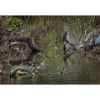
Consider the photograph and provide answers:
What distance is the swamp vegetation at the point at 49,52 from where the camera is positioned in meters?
4.56

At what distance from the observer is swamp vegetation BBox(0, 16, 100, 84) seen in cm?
456

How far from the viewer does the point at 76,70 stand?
4562 mm

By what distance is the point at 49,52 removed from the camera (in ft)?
15.0

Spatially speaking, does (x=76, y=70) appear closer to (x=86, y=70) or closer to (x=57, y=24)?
(x=86, y=70)

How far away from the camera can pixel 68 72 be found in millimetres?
4566

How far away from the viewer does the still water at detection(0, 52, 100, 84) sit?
179 inches

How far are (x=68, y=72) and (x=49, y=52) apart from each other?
9.1 inches

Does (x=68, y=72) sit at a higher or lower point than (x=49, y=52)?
lower

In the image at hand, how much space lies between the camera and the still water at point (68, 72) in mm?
4555
